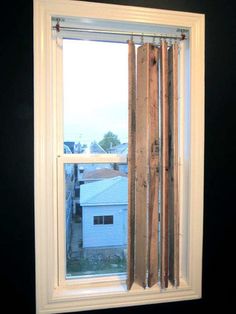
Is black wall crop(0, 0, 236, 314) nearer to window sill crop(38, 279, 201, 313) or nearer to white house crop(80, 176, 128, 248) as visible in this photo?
window sill crop(38, 279, 201, 313)

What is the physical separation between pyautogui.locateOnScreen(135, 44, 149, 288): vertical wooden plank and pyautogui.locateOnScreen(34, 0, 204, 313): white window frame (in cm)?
13

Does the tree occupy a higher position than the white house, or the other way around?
the tree

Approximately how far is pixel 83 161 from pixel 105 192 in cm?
24

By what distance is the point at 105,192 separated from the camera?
5.14 feet

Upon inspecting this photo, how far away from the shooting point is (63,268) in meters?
1.51

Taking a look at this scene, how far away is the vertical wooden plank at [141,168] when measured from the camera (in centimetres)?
144

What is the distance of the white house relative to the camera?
61.4 inches

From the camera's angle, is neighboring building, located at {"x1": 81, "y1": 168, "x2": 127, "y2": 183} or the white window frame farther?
neighboring building, located at {"x1": 81, "y1": 168, "x2": 127, "y2": 183}

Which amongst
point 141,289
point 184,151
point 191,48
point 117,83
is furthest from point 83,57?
point 141,289

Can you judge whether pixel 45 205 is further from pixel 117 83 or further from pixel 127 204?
pixel 117 83

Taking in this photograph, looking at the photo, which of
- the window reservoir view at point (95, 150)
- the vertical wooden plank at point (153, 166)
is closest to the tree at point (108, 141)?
the window reservoir view at point (95, 150)

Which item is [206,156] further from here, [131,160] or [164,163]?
[131,160]

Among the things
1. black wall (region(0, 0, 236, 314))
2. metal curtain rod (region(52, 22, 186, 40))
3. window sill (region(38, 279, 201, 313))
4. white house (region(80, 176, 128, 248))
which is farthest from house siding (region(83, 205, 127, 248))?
metal curtain rod (region(52, 22, 186, 40))

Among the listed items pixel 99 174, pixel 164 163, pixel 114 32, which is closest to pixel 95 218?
pixel 99 174
